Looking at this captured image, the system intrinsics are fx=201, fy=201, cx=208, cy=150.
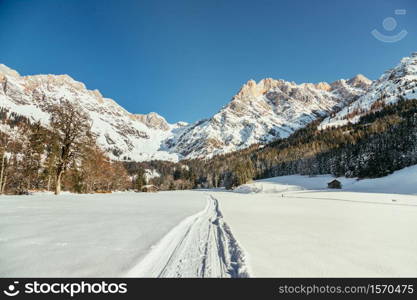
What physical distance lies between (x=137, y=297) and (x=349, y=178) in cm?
9380

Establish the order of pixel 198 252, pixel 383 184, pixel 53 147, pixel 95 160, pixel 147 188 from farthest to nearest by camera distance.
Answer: pixel 147 188 < pixel 383 184 < pixel 95 160 < pixel 53 147 < pixel 198 252

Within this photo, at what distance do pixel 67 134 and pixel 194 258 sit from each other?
27.2 m

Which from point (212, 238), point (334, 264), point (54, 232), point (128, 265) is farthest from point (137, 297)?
point (54, 232)

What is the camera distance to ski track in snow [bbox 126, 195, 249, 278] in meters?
3.69

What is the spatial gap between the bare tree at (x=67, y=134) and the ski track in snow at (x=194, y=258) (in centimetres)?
2472

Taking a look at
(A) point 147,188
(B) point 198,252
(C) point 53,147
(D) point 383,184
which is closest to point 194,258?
(B) point 198,252

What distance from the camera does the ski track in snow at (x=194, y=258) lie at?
3689 millimetres

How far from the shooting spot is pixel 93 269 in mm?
3359

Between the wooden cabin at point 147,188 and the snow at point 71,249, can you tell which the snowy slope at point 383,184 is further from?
the snow at point 71,249

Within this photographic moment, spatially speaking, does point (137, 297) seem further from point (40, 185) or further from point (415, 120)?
point (415, 120)

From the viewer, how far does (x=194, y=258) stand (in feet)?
14.7

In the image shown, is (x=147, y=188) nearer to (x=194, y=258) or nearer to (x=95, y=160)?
(x=95, y=160)

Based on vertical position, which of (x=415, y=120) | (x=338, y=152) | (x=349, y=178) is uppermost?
(x=415, y=120)

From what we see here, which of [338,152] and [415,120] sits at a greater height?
[415,120]
